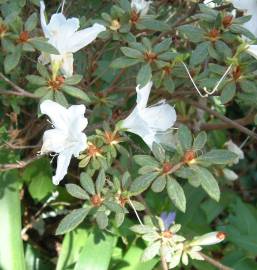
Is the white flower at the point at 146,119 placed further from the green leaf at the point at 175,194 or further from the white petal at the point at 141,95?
the green leaf at the point at 175,194

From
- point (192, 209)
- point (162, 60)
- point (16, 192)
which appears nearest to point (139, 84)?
point (162, 60)

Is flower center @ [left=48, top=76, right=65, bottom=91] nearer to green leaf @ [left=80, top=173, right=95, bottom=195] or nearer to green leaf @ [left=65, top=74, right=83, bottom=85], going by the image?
green leaf @ [left=65, top=74, right=83, bottom=85]

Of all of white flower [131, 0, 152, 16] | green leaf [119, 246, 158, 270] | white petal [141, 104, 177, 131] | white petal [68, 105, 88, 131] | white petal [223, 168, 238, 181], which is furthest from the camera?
white petal [223, 168, 238, 181]

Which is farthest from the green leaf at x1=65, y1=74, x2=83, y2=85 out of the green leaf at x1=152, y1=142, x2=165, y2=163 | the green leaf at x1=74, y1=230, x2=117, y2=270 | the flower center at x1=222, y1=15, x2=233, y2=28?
the green leaf at x1=74, y1=230, x2=117, y2=270

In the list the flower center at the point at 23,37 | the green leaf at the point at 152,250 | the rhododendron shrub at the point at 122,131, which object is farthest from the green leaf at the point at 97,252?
the flower center at the point at 23,37

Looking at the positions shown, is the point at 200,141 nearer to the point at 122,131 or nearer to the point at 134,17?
the point at 122,131

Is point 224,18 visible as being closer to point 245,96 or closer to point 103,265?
point 245,96
